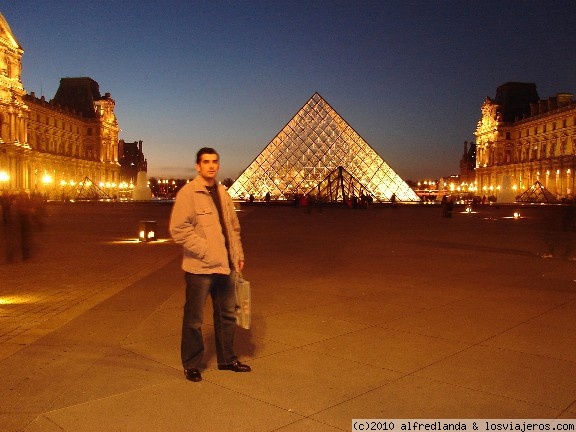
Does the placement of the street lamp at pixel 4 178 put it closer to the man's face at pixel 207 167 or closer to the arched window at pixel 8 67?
the arched window at pixel 8 67

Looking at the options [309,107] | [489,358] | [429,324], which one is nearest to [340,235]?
[429,324]

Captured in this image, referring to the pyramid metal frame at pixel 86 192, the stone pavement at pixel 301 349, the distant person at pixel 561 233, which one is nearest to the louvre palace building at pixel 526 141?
the pyramid metal frame at pixel 86 192

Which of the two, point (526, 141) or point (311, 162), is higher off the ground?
point (526, 141)

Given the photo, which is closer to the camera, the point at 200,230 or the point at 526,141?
the point at 200,230

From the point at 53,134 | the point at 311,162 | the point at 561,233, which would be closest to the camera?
the point at 561,233

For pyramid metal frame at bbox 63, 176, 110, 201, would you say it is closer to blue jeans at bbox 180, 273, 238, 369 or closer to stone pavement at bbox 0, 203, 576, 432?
stone pavement at bbox 0, 203, 576, 432

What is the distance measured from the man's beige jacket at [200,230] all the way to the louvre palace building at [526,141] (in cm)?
6939

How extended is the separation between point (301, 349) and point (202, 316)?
1.00 metres

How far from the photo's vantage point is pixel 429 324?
582cm

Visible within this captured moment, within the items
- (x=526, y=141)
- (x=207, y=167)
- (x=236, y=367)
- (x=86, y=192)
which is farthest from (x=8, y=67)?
(x=526, y=141)

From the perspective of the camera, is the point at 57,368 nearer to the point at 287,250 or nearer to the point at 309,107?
the point at 287,250

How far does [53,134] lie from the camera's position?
82938mm

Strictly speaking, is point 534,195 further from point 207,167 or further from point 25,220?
point 207,167

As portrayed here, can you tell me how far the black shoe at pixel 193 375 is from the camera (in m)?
4.14
